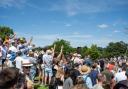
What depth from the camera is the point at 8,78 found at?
4.23 m

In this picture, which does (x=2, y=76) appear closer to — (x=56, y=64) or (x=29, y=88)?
(x=29, y=88)

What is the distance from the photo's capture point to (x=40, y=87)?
17578mm

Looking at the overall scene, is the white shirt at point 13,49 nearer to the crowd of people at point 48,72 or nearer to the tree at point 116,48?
the crowd of people at point 48,72

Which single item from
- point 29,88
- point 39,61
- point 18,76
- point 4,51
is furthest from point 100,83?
point 39,61

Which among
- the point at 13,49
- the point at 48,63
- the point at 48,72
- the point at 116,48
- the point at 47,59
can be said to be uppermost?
the point at 116,48

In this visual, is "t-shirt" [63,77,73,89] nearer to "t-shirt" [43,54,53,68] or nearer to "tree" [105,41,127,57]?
"t-shirt" [43,54,53,68]

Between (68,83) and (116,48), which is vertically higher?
(116,48)

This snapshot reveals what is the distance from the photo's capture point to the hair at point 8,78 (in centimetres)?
420

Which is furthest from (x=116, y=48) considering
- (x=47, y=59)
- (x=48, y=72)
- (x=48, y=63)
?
(x=47, y=59)

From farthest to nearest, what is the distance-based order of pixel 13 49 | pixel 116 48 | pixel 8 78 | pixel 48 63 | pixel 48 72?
pixel 116 48
pixel 48 72
pixel 48 63
pixel 13 49
pixel 8 78

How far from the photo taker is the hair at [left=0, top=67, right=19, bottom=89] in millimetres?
4195

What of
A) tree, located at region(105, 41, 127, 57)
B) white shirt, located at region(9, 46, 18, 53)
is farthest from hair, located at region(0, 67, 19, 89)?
tree, located at region(105, 41, 127, 57)

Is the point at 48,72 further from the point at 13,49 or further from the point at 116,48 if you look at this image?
the point at 116,48

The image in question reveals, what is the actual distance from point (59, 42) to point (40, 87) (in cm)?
10858
